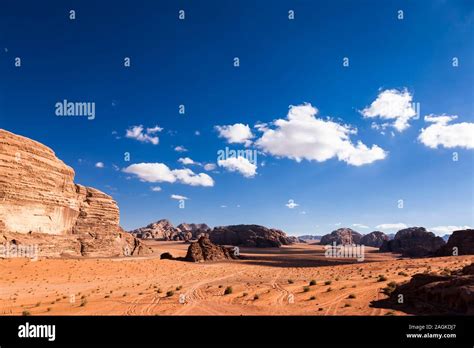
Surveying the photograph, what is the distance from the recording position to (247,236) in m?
122

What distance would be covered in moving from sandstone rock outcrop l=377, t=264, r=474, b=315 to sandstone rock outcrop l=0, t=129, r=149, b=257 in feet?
136

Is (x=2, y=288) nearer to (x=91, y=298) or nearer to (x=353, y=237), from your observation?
(x=91, y=298)

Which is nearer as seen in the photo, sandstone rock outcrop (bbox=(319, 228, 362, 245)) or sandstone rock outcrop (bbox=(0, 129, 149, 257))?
sandstone rock outcrop (bbox=(0, 129, 149, 257))

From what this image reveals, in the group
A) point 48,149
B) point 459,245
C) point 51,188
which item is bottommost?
point 459,245

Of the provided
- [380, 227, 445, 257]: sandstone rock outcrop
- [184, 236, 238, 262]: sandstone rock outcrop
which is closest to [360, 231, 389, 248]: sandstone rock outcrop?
[380, 227, 445, 257]: sandstone rock outcrop

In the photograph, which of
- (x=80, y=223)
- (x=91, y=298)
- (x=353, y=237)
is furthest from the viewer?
(x=353, y=237)

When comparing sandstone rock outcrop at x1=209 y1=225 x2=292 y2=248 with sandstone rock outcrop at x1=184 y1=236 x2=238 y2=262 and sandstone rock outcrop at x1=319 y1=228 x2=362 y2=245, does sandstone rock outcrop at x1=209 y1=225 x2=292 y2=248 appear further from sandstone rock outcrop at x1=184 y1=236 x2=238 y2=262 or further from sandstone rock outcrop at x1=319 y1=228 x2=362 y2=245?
sandstone rock outcrop at x1=184 y1=236 x2=238 y2=262

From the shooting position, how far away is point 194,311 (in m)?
12.6

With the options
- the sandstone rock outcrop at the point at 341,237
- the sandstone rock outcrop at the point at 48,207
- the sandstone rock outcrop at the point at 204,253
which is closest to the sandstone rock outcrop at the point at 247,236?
the sandstone rock outcrop at the point at 341,237

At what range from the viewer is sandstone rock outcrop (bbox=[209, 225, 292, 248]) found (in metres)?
117

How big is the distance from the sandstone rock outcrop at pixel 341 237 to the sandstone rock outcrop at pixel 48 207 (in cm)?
13439

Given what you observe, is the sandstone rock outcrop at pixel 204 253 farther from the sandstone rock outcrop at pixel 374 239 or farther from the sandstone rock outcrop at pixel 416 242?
the sandstone rock outcrop at pixel 374 239
